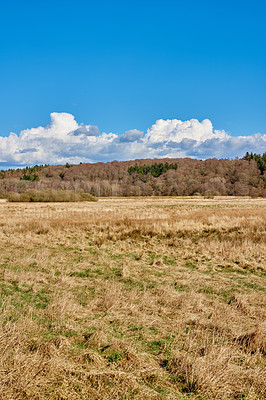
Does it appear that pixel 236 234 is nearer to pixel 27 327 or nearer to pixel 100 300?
pixel 100 300

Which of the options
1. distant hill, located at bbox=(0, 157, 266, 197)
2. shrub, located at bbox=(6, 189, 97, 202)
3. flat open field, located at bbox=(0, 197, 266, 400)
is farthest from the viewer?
distant hill, located at bbox=(0, 157, 266, 197)

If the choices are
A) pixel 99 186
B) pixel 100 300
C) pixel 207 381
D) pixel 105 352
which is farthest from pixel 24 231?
pixel 99 186

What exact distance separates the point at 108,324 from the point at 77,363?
169 centimetres

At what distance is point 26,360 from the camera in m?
4.05

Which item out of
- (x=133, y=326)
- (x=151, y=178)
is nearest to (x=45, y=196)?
(x=133, y=326)

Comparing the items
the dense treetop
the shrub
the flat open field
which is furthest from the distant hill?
the flat open field

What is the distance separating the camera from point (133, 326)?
19.4 ft

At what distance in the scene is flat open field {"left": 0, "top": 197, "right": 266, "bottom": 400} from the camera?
3.92 meters

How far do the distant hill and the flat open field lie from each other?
102 meters

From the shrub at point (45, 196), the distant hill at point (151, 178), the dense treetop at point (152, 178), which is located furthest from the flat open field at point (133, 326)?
the distant hill at point (151, 178)

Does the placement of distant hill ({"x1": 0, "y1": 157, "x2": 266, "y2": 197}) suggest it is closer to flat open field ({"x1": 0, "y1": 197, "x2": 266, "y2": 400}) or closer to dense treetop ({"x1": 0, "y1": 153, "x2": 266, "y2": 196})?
dense treetop ({"x1": 0, "y1": 153, "x2": 266, "y2": 196})

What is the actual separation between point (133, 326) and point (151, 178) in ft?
480

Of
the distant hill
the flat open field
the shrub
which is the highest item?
the distant hill

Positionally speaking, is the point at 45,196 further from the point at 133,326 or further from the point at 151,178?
the point at 151,178
